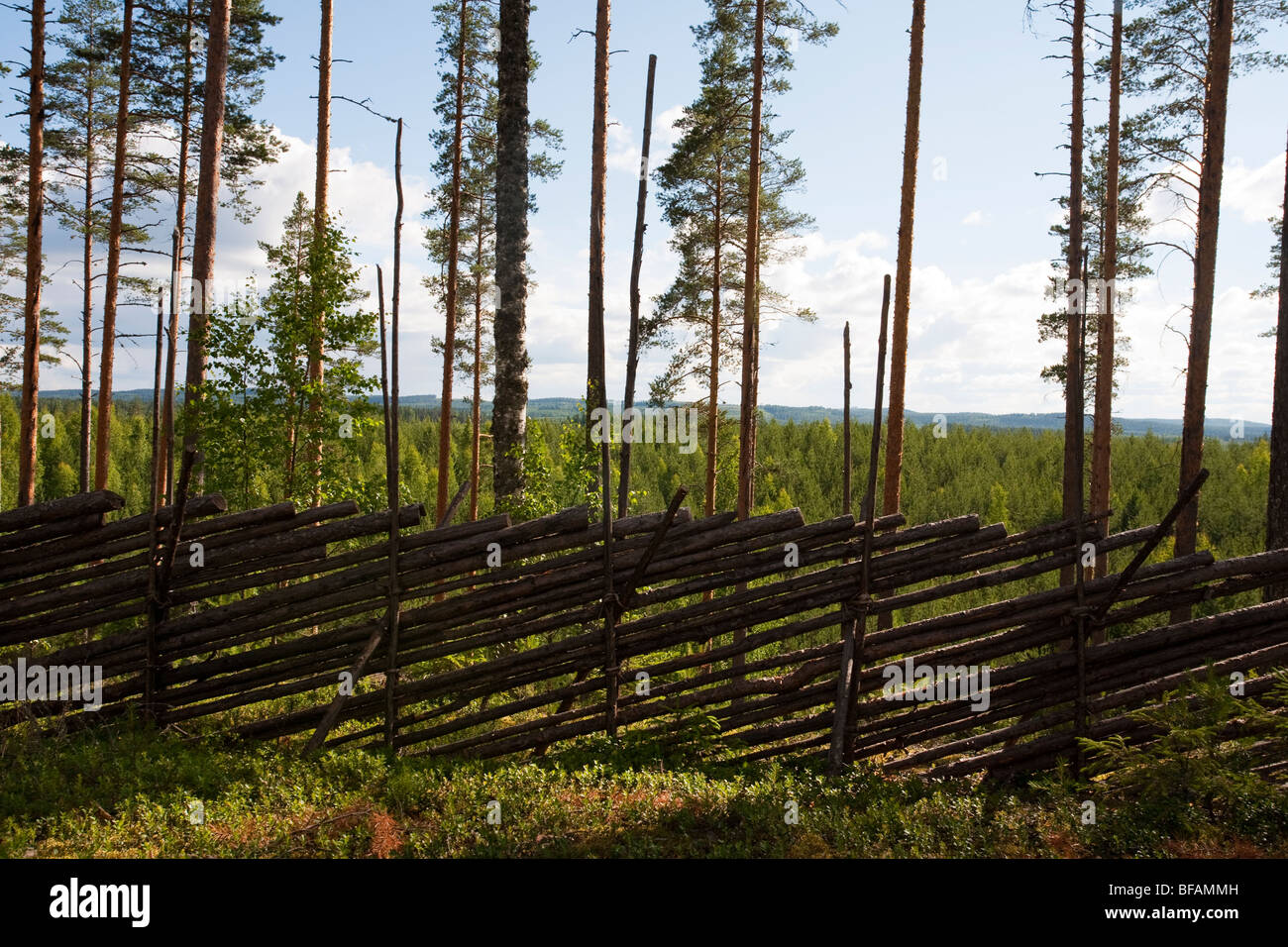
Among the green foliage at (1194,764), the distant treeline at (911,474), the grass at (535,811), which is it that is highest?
the distant treeline at (911,474)

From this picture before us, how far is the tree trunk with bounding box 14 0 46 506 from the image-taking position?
1260 cm

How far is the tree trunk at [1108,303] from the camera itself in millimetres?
10719

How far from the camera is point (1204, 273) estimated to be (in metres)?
8.83

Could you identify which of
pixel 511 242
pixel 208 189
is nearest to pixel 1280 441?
pixel 511 242

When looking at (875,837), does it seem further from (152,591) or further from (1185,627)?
(152,591)

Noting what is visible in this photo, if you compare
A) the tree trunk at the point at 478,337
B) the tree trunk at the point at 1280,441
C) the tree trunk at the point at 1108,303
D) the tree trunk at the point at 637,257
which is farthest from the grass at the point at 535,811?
the tree trunk at the point at 478,337

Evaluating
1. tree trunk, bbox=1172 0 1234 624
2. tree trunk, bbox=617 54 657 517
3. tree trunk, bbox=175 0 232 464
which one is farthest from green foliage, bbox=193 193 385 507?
tree trunk, bbox=1172 0 1234 624

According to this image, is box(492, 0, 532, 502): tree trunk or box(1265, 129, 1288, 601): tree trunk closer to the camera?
box(1265, 129, 1288, 601): tree trunk

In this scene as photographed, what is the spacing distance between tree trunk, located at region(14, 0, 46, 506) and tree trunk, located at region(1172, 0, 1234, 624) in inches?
635

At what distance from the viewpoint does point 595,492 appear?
8141 mm

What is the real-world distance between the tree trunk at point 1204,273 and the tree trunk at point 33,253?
16.1 m

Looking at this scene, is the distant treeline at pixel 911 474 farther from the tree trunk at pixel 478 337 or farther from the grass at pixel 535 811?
the grass at pixel 535 811

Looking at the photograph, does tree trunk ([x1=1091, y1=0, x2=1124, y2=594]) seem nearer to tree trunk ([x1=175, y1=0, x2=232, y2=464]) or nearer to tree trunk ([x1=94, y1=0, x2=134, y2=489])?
tree trunk ([x1=175, y1=0, x2=232, y2=464])

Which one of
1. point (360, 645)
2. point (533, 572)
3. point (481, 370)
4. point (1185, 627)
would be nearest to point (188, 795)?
point (360, 645)
